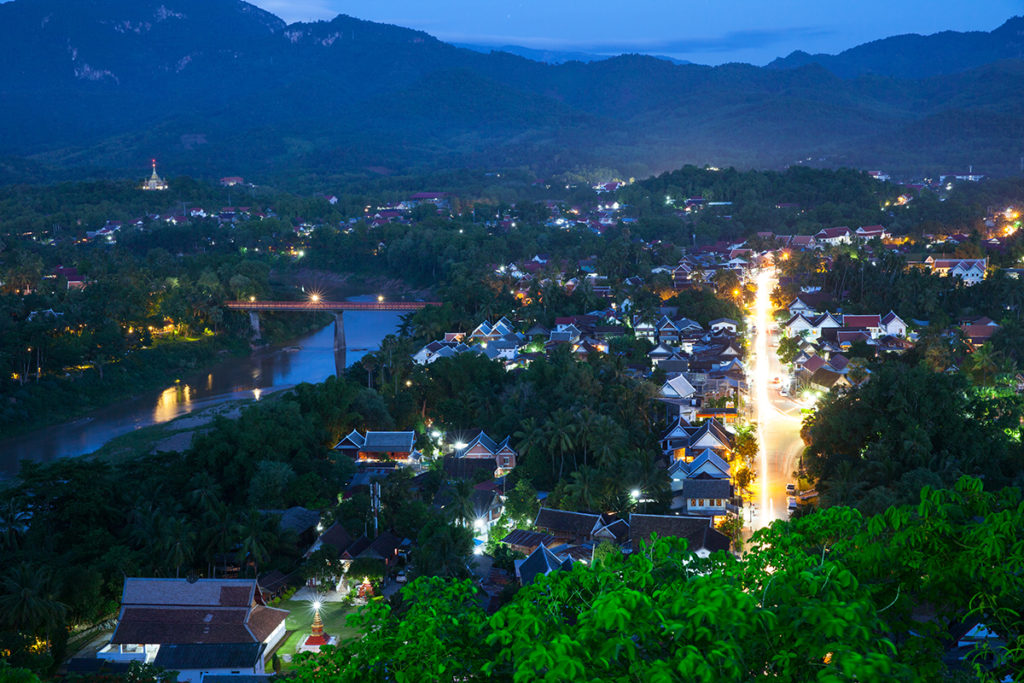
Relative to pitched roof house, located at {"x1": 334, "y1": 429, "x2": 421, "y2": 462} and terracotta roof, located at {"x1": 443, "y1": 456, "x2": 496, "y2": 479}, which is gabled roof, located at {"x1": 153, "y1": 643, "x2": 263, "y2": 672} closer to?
terracotta roof, located at {"x1": 443, "y1": 456, "x2": 496, "y2": 479}

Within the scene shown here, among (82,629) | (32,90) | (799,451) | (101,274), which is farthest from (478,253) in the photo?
(32,90)

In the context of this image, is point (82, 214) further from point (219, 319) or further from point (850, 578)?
point (850, 578)

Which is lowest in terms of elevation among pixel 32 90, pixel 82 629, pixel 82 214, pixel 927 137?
pixel 82 629

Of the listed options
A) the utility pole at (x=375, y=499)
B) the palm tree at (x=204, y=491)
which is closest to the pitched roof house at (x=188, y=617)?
the palm tree at (x=204, y=491)

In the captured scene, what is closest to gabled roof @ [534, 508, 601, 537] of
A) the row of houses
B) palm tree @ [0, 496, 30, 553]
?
the row of houses

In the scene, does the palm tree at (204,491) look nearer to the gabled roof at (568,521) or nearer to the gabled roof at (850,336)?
the gabled roof at (568,521)
